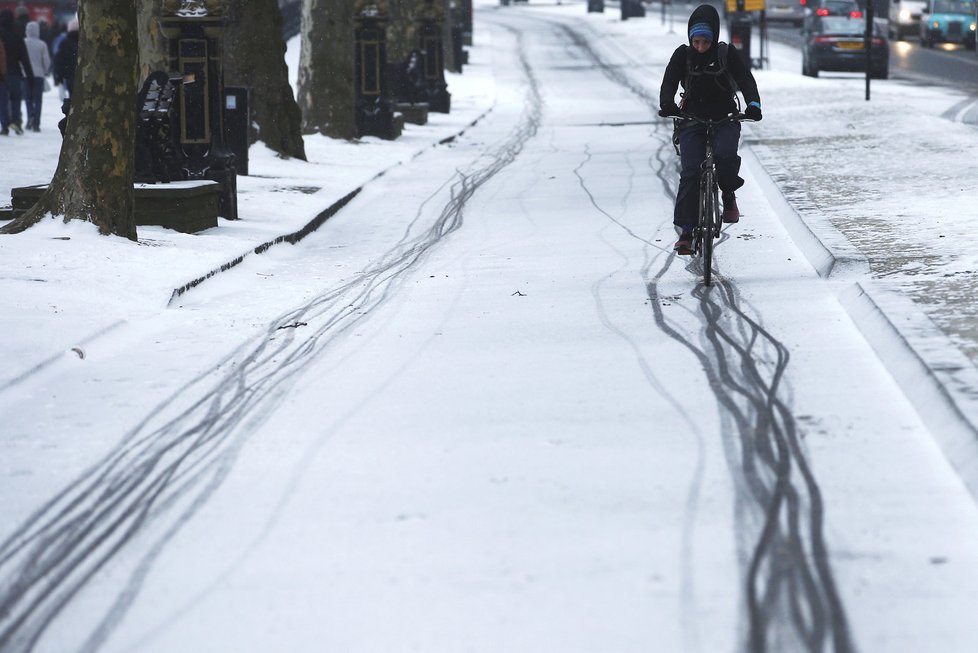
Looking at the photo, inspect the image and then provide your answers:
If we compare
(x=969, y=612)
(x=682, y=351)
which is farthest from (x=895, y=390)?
(x=969, y=612)

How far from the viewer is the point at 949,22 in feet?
197

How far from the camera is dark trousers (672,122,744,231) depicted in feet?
38.1

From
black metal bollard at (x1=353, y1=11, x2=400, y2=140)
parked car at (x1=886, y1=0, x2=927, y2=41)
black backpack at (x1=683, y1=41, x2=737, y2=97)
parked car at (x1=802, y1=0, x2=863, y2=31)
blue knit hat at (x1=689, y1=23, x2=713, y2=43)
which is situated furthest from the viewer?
parked car at (x1=886, y1=0, x2=927, y2=41)

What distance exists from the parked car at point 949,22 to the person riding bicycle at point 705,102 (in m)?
51.1

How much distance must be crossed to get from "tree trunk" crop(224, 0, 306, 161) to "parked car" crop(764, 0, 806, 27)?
185 feet

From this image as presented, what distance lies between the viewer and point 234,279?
12.2 metres

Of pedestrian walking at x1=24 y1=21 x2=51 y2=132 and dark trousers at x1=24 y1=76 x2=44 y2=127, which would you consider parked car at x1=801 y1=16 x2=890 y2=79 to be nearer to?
pedestrian walking at x1=24 y1=21 x2=51 y2=132

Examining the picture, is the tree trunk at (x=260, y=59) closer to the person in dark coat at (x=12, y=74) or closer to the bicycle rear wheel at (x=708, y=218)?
the person in dark coat at (x=12, y=74)

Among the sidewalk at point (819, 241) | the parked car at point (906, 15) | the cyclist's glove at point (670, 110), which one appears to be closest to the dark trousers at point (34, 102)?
the sidewalk at point (819, 241)

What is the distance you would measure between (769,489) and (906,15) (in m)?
61.2

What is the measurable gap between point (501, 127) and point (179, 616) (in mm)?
27753

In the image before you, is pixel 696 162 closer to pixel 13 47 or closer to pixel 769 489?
pixel 769 489

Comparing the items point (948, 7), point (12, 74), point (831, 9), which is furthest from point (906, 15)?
point (12, 74)

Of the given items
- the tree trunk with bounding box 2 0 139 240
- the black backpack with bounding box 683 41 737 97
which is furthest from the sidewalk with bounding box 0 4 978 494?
the black backpack with bounding box 683 41 737 97
